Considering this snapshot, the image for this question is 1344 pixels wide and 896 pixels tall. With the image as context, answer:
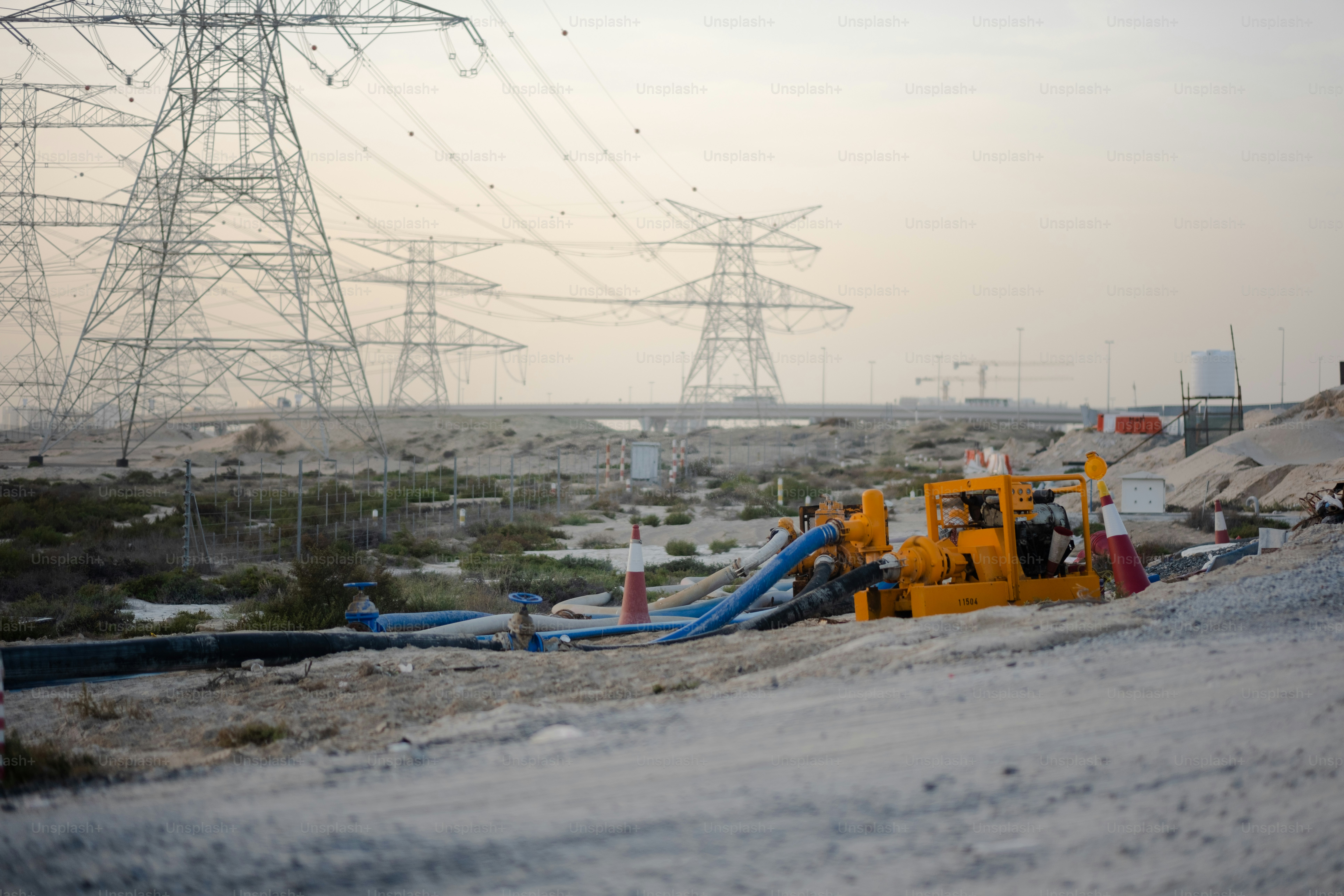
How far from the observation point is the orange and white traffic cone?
9.26m

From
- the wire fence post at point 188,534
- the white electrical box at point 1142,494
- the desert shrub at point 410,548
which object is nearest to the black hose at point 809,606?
the wire fence post at point 188,534

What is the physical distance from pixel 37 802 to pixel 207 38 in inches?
1106

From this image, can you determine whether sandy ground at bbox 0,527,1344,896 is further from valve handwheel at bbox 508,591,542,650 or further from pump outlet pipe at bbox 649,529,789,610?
pump outlet pipe at bbox 649,529,789,610

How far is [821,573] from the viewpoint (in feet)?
29.6

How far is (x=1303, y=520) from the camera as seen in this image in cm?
1034

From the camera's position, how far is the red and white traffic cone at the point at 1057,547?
8570mm

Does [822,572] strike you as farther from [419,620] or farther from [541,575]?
[541,575]

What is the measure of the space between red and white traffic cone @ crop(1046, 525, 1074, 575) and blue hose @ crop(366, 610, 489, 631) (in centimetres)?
546

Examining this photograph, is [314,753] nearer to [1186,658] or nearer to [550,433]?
[1186,658]

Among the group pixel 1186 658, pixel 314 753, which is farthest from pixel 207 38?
pixel 1186 658

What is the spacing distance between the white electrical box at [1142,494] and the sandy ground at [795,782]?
13.6 meters

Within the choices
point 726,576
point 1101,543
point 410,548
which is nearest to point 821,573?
point 726,576

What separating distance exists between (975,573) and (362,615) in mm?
5881

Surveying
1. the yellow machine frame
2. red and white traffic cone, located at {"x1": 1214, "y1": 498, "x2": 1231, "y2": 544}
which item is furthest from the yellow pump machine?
red and white traffic cone, located at {"x1": 1214, "y1": 498, "x2": 1231, "y2": 544}
